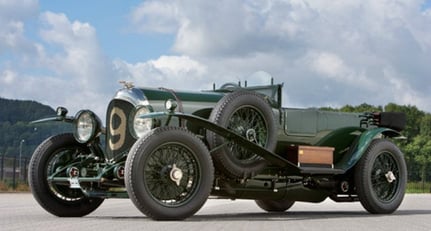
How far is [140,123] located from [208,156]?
1.22 metres

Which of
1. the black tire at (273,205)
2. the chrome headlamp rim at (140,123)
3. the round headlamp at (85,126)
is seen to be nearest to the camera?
the chrome headlamp rim at (140,123)

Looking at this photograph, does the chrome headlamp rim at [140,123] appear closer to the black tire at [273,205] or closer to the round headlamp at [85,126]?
the round headlamp at [85,126]

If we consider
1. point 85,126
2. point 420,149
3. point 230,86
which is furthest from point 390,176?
point 420,149

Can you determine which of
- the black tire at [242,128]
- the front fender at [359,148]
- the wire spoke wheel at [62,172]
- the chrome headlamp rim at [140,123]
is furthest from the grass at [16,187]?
the black tire at [242,128]

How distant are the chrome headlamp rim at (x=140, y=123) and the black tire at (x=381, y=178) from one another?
3.93 m

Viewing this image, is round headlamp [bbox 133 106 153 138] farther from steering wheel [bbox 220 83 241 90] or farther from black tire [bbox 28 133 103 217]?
steering wheel [bbox 220 83 241 90]

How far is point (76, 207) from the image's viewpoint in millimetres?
11805

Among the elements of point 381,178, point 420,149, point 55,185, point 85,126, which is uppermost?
point 85,126

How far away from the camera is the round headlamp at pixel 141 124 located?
36.0ft

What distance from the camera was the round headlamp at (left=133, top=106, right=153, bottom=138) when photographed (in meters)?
11.0

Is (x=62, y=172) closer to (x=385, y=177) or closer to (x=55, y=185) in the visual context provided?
(x=55, y=185)

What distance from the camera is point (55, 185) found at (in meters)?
11.8

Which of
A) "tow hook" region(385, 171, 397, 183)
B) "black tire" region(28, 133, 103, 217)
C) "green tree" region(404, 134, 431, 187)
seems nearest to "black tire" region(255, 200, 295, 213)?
"tow hook" region(385, 171, 397, 183)

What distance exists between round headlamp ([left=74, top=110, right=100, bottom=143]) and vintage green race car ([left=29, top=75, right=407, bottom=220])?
0.02m
